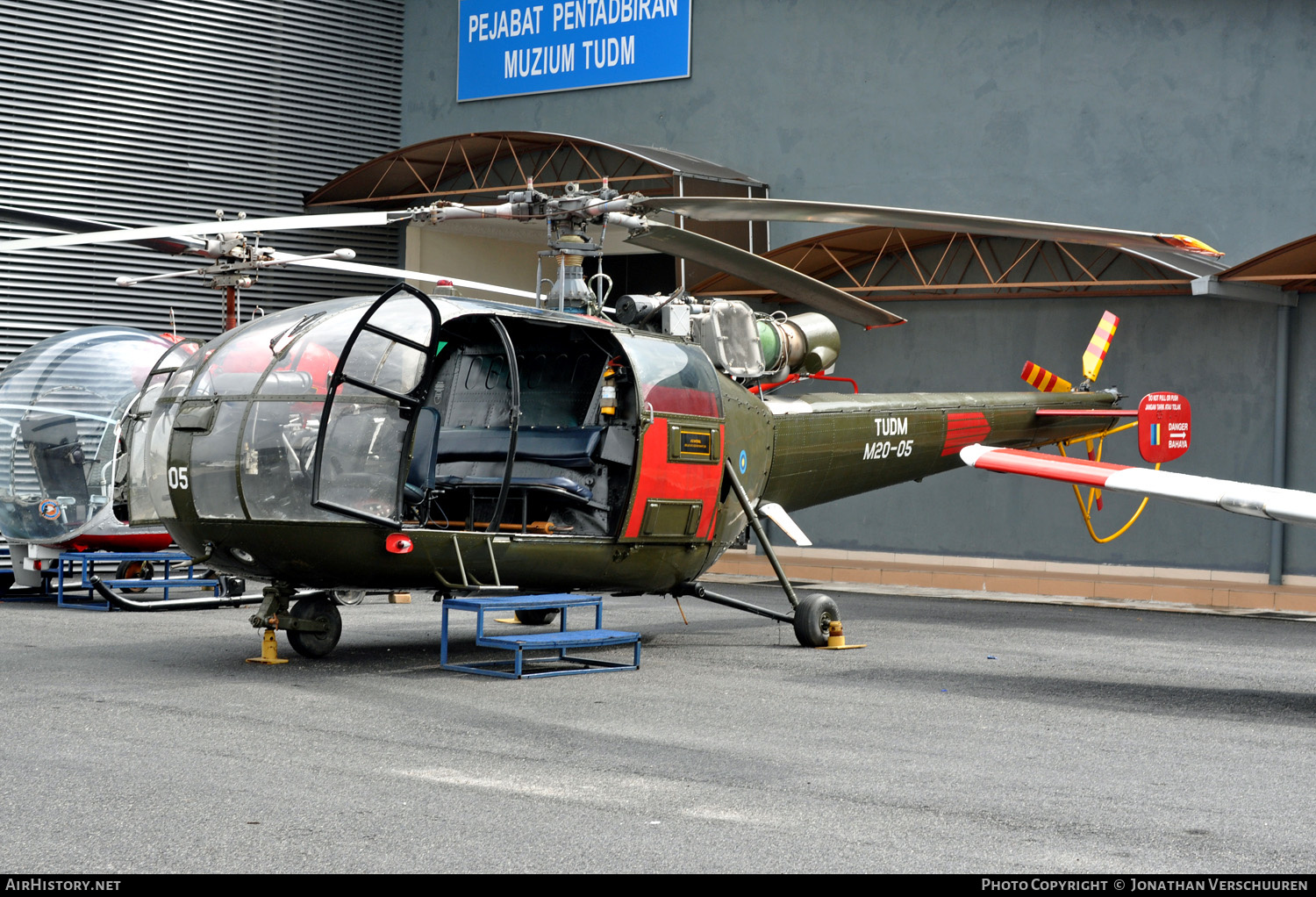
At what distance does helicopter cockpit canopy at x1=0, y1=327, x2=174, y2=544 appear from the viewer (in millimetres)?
12961

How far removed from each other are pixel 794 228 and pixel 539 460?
8.95 metres

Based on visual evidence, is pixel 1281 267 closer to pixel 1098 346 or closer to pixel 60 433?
pixel 1098 346

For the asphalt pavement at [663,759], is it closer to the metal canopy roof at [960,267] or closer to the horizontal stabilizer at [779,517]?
the horizontal stabilizer at [779,517]

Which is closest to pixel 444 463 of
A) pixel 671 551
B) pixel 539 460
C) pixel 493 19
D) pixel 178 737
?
pixel 539 460

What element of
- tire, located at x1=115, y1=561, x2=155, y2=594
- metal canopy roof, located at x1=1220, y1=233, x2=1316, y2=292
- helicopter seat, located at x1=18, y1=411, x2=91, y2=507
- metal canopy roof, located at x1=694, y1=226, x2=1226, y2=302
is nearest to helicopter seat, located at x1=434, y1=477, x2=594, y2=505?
helicopter seat, located at x1=18, y1=411, x2=91, y2=507

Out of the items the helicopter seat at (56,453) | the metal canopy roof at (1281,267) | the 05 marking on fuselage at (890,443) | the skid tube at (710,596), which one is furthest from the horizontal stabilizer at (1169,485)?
the helicopter seat at (56,453)

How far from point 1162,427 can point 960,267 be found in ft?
17.0

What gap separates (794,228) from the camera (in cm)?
1739

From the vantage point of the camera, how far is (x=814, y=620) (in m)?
9.95

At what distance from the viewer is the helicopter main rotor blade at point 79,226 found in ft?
33.2

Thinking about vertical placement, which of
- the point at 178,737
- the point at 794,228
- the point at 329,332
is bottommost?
the point at 178,737

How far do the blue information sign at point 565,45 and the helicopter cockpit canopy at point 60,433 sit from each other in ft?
26.1
